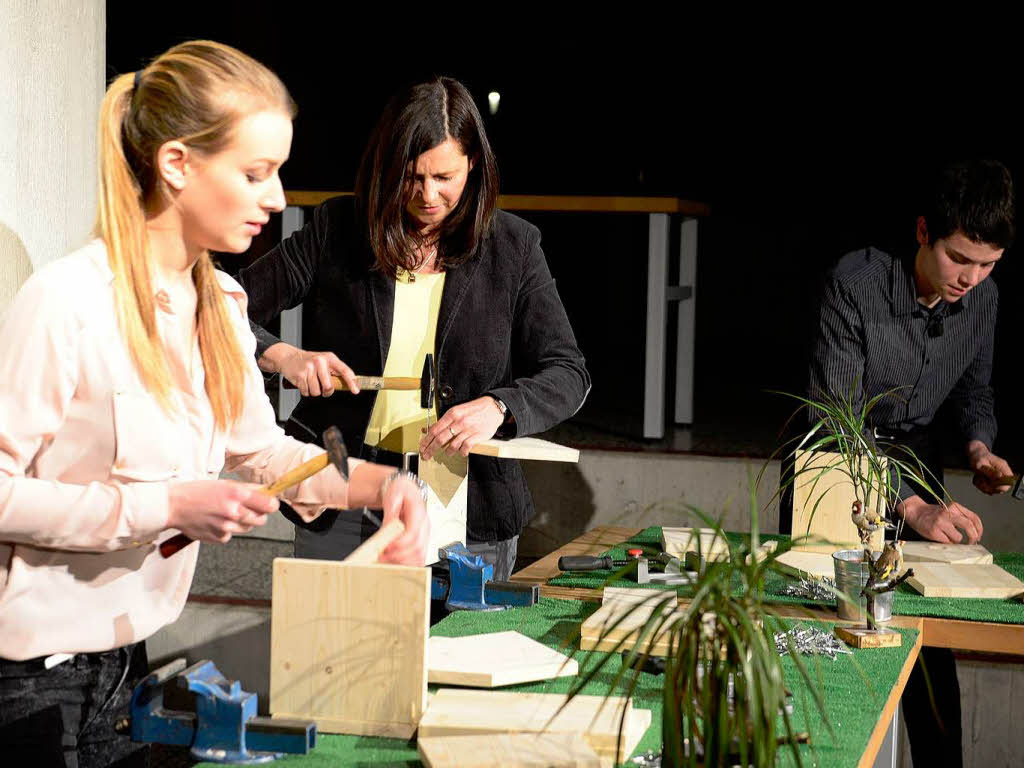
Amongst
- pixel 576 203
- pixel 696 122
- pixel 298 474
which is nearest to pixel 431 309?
pixel 298 474

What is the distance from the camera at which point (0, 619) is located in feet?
4.89

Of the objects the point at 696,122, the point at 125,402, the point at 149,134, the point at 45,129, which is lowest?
the point at 125,402

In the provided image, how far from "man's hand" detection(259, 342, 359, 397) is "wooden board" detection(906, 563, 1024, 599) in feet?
4.11

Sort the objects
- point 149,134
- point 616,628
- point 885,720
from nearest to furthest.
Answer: point 149,134
point 885,720
point 616,628

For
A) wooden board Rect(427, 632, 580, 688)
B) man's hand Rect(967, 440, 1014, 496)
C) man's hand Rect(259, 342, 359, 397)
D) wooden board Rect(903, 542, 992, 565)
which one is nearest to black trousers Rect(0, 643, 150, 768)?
wooden board Rect(427, 632, 580, 688)

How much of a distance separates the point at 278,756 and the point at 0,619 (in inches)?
14.8

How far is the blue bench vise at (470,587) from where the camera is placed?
2.26 m

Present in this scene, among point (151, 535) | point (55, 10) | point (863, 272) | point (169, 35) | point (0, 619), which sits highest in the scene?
point (169, 35)

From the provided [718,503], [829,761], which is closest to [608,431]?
[718,503]

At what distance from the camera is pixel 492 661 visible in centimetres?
184

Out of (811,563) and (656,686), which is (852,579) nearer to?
(811,563)

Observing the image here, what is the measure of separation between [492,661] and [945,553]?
1407mm

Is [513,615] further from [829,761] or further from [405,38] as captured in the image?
[405,38]

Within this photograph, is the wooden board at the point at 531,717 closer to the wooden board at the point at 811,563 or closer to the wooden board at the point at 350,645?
the wooden board at the point at 350,645
